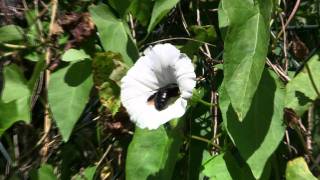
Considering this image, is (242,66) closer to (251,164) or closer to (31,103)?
(251,164)

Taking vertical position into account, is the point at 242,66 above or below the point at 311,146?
above

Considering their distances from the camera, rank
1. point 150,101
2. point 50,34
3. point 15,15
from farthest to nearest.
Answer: point 15,15 → point 50,34 → point 150,101

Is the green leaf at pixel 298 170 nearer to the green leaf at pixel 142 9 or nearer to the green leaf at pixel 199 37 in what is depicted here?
the green leaf at pixel 199 37

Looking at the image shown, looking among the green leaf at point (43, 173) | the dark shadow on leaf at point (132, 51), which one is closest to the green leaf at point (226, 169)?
the dark shadow on leaf at point (132, 51)

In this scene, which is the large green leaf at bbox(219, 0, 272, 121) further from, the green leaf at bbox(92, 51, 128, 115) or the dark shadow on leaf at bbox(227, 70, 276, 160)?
the green leaf at bbox(92, 51, 128, 115)

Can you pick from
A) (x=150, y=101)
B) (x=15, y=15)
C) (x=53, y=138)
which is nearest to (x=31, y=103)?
(x=53, y=138)

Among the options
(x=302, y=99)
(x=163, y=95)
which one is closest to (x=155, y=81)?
(x=163, y=95)
